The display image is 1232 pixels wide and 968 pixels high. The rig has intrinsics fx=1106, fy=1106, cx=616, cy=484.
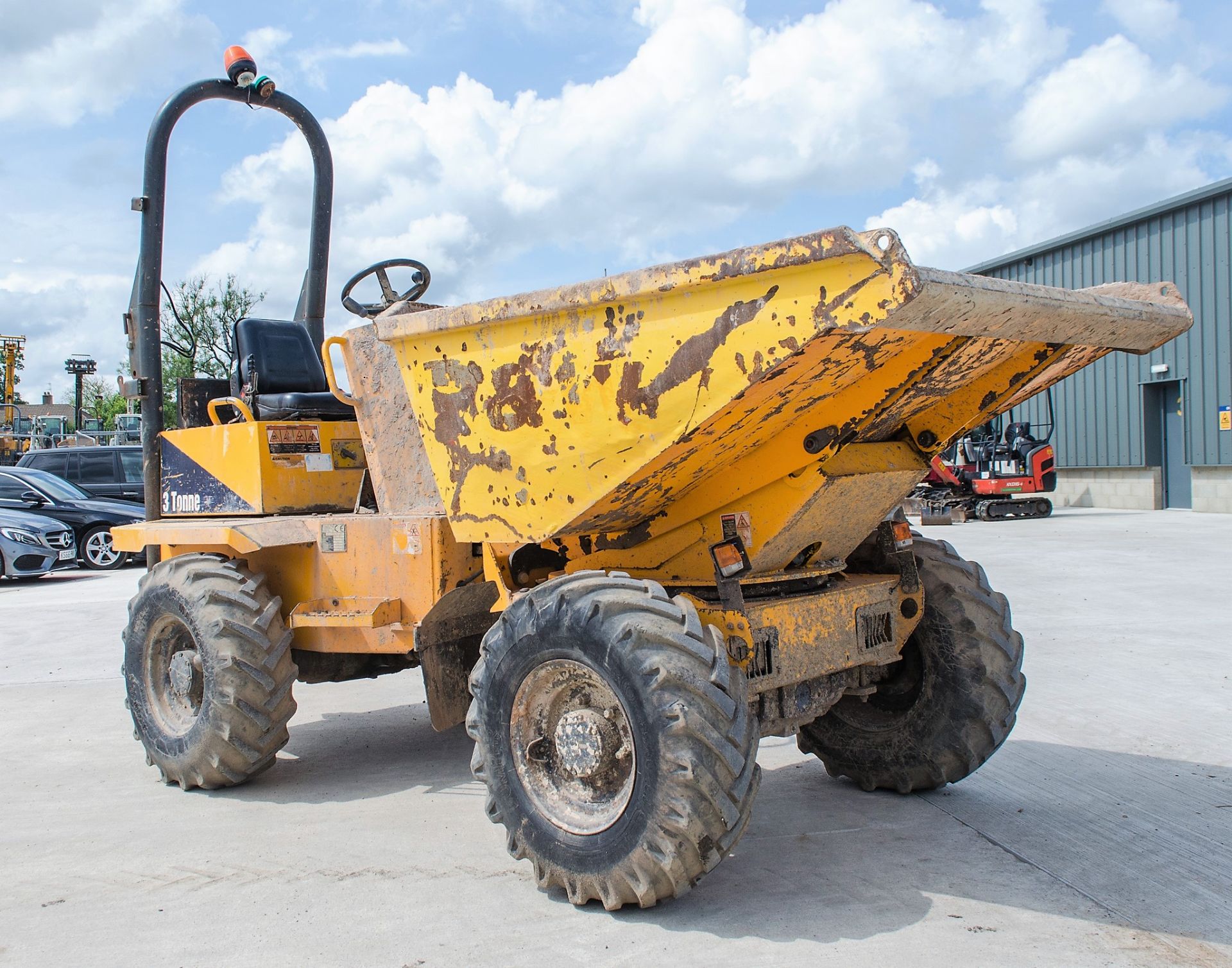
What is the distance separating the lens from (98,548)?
17.4 m

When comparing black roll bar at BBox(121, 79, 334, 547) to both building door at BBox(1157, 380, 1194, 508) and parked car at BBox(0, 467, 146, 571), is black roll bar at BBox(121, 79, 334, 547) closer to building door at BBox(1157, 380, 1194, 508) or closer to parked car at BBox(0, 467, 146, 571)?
parked car at BBox(0, 467, 146, 571)

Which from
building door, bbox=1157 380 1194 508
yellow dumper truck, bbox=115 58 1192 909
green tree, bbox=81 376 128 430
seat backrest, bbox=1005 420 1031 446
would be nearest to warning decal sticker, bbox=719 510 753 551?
yellow dumper truck, bbox=115 58 1192 909

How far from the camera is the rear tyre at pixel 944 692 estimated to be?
4.71m

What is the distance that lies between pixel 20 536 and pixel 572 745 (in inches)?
566

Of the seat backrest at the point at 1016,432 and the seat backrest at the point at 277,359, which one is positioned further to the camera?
the seat backrest at the point at 1016,432

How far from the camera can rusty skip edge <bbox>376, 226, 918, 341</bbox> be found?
3014 mm

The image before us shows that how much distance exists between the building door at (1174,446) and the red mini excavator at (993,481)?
275cm

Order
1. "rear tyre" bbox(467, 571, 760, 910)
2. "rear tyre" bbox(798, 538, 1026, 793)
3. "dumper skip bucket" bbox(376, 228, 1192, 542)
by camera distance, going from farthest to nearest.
Result: "rear tyre" bbox(798, 538, 1026, 793), "rear tyre" bbox(467, 571, 760, 910), "dumper skip bucket" bbox(376, 228, 1192, 542)

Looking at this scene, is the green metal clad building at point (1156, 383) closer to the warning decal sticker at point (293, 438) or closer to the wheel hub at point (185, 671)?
the warning decal sticker at point (293, 438)

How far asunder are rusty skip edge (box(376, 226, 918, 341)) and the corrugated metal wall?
1928 cm

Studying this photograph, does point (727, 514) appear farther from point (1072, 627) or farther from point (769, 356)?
point (1072, 627)

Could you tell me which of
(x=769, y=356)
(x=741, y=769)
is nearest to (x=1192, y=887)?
(x=741, y=769)

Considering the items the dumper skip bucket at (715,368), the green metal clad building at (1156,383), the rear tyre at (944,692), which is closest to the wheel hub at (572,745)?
the dumper skip bucket at (715,368)

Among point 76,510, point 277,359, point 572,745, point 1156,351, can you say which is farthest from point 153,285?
point 1156,351
